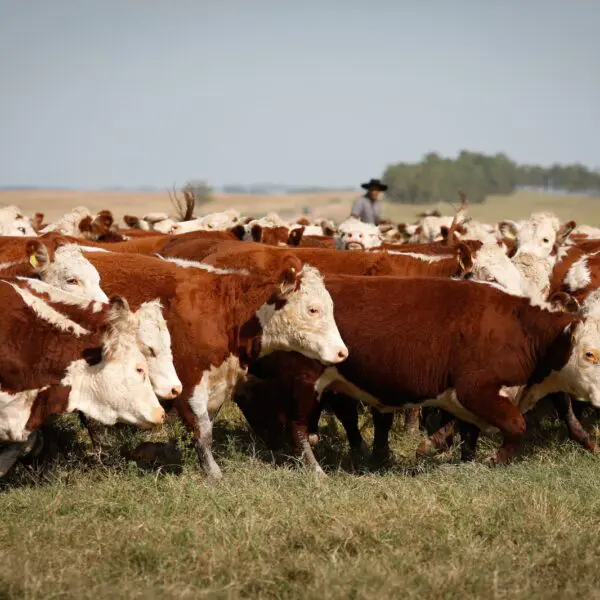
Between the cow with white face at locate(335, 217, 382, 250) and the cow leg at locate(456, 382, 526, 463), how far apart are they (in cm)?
653

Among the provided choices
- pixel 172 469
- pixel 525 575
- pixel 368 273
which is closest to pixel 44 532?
pixel 172 469

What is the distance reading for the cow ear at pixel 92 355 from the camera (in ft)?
20.4

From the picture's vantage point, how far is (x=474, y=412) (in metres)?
7.18

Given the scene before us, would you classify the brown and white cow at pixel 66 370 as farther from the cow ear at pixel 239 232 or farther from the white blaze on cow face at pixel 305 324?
the cow ear at pixel 239 232

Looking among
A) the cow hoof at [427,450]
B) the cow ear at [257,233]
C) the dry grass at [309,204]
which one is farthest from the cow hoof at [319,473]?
the dry grass at [309,204]

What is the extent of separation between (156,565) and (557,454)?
3559 mm

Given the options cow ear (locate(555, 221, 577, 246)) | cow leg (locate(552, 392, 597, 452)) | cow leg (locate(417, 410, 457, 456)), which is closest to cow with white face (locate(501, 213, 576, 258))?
cow ear (locate(555, 221, 577, 246))

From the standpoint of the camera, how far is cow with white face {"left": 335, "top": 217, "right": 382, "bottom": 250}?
44.9 feet

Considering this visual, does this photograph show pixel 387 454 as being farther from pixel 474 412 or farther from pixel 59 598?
pixel 59 598

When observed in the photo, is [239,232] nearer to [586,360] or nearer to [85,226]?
[85,226]

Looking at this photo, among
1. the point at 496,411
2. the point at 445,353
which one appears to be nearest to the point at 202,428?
the point at 445,353

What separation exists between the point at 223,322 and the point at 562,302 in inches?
92.5

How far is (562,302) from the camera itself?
7465 mm

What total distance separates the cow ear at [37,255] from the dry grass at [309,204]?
210 ft
